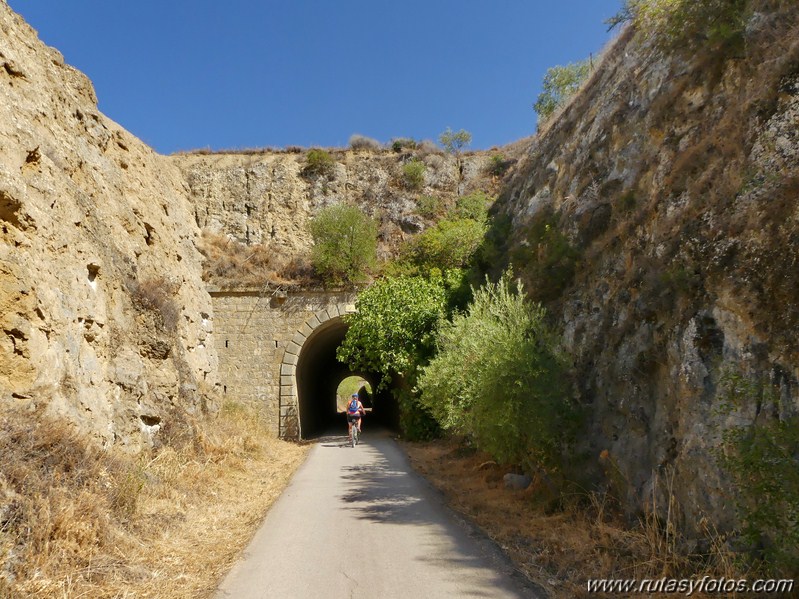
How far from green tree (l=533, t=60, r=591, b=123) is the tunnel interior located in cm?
1551

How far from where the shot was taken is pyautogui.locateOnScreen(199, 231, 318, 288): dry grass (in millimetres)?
18719

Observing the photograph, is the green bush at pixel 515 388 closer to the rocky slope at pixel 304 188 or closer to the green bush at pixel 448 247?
the green bush at pixel 448 247

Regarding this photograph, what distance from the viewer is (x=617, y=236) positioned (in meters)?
9.23

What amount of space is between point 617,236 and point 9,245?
31.7 ft

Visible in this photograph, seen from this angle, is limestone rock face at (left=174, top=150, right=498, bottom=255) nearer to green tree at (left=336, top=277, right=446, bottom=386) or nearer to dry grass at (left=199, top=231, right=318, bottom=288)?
dry grass at (left=199, top=231, right=318, bottom=288)

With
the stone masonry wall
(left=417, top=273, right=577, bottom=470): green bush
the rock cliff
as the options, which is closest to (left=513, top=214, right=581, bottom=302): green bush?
the rock cliff

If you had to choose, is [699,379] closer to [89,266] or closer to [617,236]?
[617,236]

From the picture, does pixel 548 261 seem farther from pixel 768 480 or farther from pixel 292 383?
pixel 292 383

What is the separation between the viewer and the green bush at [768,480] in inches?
155

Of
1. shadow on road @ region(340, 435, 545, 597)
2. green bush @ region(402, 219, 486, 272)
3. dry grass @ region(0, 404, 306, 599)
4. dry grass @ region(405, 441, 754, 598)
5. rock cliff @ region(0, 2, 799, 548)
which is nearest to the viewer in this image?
dry grass @ region(0, 404, 306, 599)

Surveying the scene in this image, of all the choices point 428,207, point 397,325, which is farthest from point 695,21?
point 428,207

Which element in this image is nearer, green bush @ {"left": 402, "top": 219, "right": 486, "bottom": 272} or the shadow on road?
the shadow on road

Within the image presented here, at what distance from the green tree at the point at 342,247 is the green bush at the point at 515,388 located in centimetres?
1059

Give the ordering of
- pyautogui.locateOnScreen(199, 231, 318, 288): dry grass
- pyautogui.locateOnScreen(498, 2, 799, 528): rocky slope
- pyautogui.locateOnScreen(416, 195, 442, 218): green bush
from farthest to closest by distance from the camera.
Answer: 1. pyautogui.locateOnScreen(416, 195, 442, 218): green bush
2. pyautogui.locateOnScreen(199, 231, 318, 288): dry grass
3. pyautogui.locateOnScreen(498, 2, 799, 528): rocky slope
